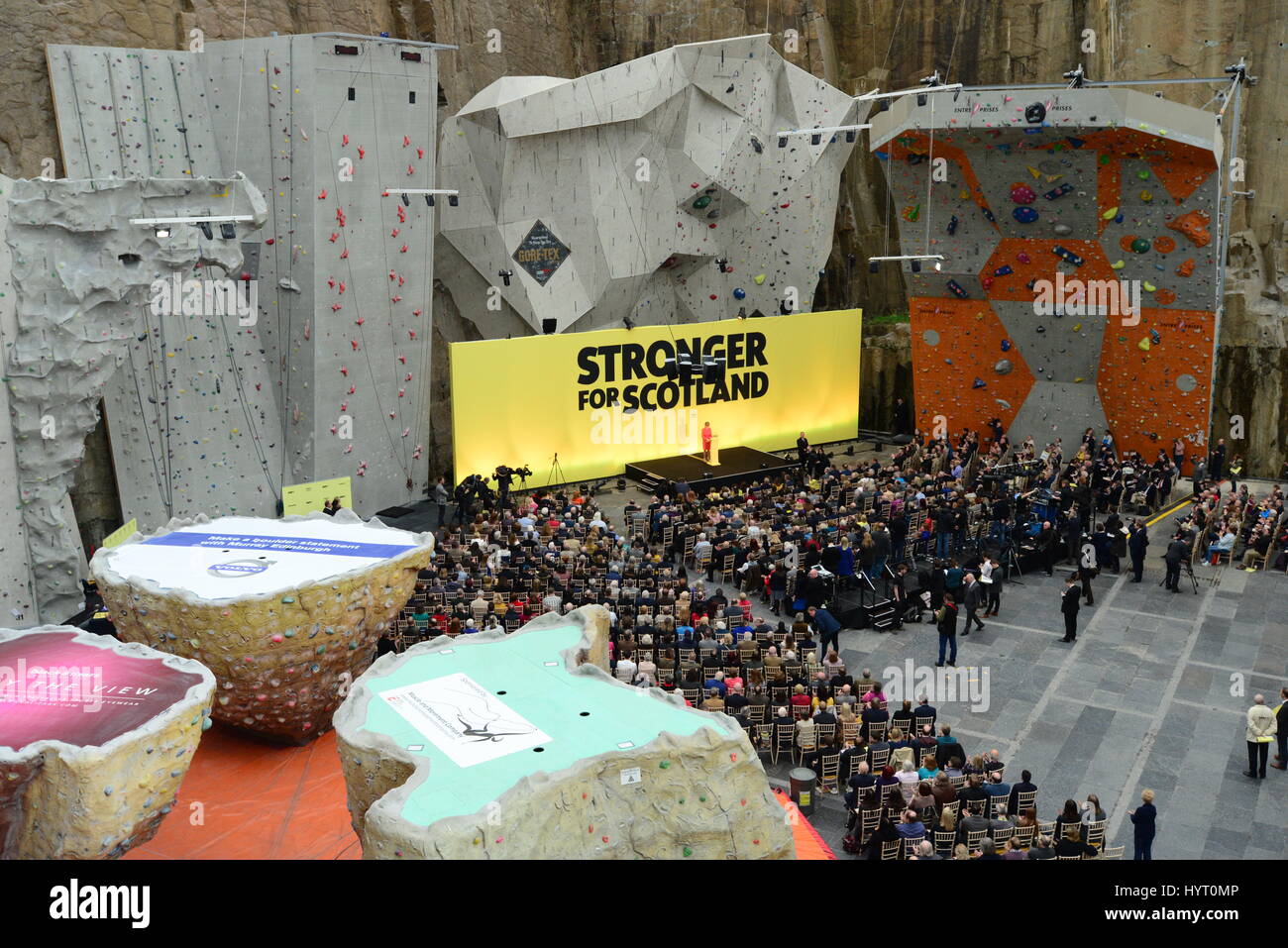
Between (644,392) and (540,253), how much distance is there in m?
3.95

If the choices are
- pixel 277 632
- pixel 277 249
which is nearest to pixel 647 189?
pixel 277 249

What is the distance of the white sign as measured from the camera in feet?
30.3

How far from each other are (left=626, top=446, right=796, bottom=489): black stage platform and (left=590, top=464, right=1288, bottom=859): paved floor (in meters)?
7.41

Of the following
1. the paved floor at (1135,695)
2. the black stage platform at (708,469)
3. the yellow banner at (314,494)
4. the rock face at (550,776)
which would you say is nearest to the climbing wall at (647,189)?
the black stage platform at (708,469)

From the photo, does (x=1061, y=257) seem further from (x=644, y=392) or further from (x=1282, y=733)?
(x=1282, y=733)

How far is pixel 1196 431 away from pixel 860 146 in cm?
1164

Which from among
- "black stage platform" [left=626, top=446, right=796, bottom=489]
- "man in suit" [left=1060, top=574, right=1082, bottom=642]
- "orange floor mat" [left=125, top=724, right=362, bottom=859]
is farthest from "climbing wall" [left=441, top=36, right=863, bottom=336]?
"orange floor mat" [left=125, top=724, right=362, bottom=859]

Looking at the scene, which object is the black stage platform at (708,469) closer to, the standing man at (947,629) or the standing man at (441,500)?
the standing man at (441,500)

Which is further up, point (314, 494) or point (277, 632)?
point (277, 632)

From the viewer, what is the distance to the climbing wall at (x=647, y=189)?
78.2ft

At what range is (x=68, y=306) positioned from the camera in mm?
16188

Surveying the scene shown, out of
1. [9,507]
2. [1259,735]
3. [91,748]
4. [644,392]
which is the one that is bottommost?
[1259,735]

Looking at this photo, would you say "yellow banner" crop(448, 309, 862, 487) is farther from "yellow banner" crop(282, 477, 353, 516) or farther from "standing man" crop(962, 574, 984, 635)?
"standing man" crop(962, 574, 984, 635)
